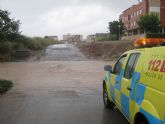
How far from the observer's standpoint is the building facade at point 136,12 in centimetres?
8400

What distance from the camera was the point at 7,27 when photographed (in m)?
16.2

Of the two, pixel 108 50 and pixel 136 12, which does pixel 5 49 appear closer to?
pixel 108 50

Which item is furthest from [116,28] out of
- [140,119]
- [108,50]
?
[140,119]

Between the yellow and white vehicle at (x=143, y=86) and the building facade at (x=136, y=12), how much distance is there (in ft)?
247

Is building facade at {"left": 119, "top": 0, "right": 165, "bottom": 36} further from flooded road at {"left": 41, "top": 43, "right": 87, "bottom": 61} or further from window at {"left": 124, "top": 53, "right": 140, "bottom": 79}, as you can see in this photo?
window at {"left": 124, "top": 53, "right": 140, "bottom": 79}

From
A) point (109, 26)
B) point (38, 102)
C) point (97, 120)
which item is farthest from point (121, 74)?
point (109, 26)

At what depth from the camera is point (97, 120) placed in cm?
819

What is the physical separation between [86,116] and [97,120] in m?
0.54

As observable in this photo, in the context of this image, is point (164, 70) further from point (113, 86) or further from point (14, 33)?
point (14, 33)

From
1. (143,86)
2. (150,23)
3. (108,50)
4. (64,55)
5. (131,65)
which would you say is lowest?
(64,55)

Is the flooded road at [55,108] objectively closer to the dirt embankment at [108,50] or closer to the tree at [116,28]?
the dirt embankment at [108,50]

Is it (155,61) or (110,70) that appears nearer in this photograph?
(155,61)

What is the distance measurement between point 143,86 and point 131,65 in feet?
4.28

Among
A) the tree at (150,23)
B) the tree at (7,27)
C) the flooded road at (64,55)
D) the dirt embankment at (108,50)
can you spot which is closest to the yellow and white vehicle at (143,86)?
the tree at (7,27)
